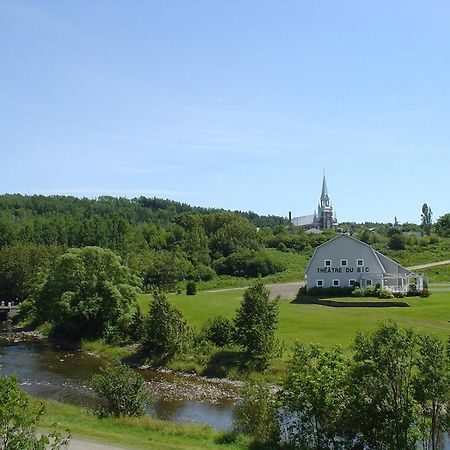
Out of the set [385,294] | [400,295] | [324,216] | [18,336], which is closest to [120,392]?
[18,336]

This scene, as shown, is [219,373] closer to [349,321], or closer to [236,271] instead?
[349,321]

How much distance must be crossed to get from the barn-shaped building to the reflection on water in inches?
1194

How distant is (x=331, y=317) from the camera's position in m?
50.6

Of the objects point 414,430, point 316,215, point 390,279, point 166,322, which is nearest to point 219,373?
point 166,322

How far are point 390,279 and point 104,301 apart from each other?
3216 cm

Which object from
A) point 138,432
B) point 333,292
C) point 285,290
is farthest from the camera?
point 285,290

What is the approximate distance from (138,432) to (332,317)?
96.9ft

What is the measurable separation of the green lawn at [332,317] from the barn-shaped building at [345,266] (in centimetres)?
607

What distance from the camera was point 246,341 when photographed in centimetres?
3938

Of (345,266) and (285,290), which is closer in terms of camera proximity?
(345,266)

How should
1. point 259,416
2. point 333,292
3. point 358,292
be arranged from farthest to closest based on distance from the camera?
point 333,292
point 358,292
point 259,416

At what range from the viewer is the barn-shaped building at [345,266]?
66812mm

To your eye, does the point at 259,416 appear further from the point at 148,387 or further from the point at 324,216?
the point at 324,216

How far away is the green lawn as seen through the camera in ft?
140
